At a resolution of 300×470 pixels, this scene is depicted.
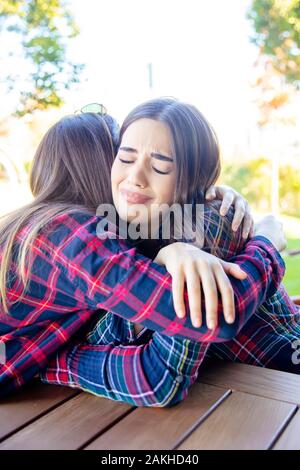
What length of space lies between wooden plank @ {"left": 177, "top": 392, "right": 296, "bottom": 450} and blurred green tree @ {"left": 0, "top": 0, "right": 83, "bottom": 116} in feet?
8.05

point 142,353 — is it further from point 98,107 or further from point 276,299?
point 98,107

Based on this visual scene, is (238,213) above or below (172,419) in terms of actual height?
above

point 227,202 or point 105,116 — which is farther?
point 105,116

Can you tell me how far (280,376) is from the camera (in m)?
1.19

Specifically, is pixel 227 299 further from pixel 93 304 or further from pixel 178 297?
pixel 93 304

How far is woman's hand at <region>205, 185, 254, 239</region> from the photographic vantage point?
137 cm

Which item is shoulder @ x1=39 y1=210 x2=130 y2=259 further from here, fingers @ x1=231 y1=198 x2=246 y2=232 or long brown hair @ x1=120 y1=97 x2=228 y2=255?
fingers @ x1=231 y1=198 x2=246 y2=232

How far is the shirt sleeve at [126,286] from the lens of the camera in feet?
3.25

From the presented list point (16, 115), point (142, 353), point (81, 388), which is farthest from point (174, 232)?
point (16, 115)

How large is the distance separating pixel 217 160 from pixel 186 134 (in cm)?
19

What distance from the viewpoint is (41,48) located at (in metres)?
3.20

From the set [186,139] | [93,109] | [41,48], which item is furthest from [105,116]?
[41,48]

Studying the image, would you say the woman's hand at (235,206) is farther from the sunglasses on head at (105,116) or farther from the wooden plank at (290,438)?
the wooden plank at (290,438)

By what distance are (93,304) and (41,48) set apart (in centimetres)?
265
